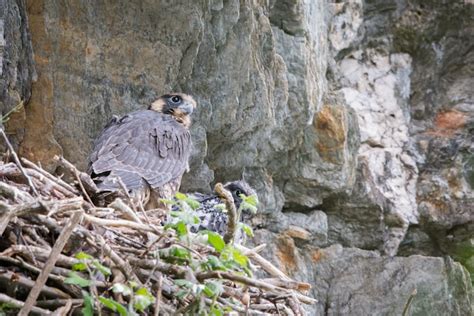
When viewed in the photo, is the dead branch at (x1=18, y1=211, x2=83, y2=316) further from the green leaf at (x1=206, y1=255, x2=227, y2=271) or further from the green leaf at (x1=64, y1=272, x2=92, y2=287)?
the green leaf at (x1=206, y1=255, x2=227, y2=271)

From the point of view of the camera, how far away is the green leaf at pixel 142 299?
3.62m

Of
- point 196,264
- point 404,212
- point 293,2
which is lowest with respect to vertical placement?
point 196,264

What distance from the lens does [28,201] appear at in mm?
3814

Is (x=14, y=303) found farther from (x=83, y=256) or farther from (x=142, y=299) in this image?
(x=142, y=299)

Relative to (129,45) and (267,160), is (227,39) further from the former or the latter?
(267,160)

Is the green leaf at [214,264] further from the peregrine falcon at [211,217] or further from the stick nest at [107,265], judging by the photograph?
the peregrine falcon at [211,217]

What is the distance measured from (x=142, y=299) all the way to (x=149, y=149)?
2.39 metres

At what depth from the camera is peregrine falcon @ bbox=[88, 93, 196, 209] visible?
18.5ft

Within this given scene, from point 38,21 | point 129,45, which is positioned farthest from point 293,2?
point 38,21

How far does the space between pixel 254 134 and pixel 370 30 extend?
179 cm

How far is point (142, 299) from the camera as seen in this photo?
3.63 m

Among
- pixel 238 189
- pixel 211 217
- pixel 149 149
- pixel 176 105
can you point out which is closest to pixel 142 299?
pixel 211 217

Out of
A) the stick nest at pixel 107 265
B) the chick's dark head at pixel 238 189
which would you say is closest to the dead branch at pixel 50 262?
the stick nest at pixel 107 265

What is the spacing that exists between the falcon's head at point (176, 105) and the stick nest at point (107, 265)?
6.38 ft
